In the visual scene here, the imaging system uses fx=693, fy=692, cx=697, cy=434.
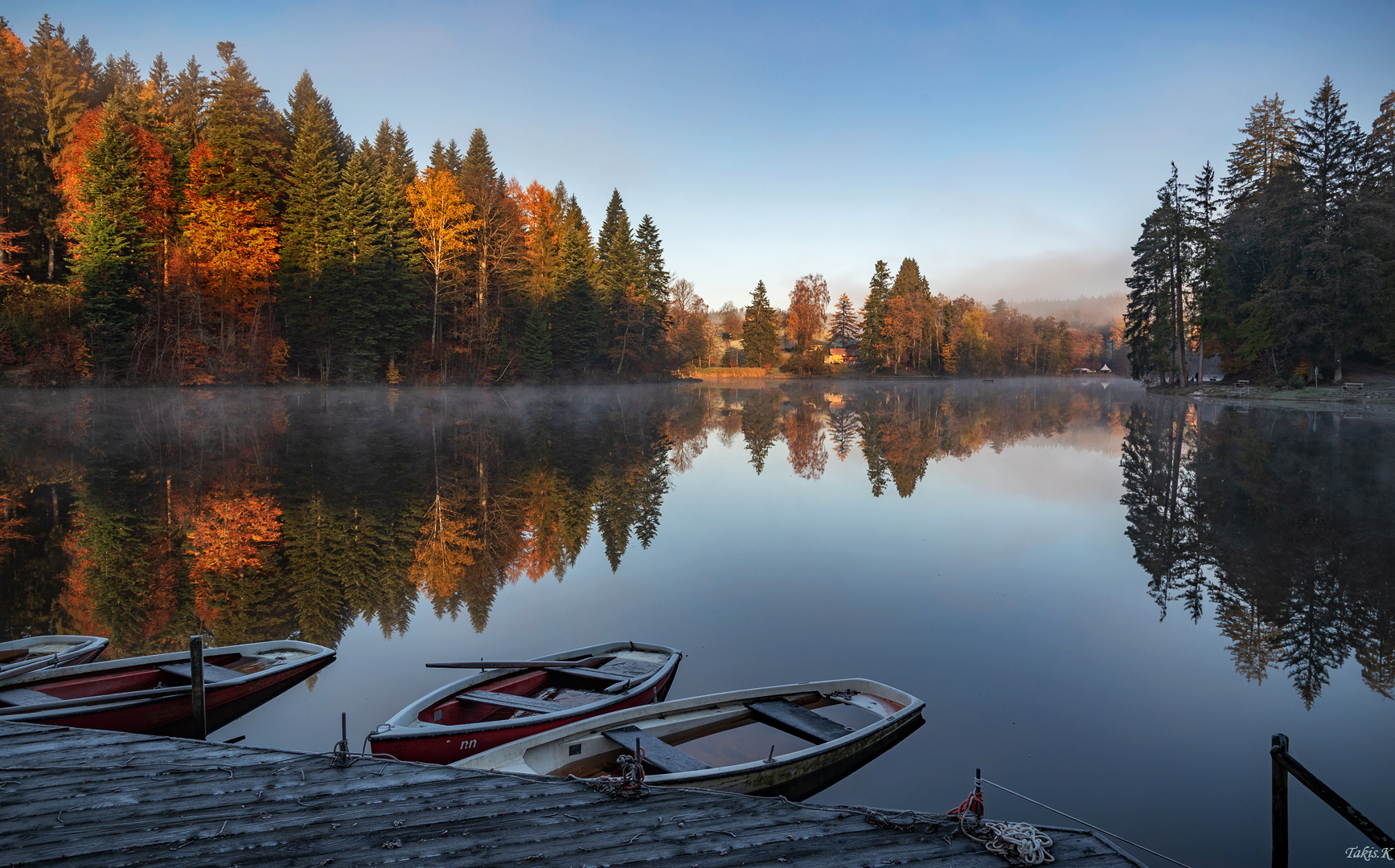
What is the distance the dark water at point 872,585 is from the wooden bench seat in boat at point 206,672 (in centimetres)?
53

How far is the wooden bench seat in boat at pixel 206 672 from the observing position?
5.90 metres

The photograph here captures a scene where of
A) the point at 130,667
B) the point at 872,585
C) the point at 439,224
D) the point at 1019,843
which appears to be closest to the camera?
the point at 1019,843

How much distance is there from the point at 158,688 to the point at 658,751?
402 cm

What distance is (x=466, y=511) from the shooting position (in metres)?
12.9

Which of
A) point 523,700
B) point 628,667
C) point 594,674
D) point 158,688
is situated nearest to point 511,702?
point 523,700

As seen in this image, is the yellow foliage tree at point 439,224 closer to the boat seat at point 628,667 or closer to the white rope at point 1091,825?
the boat seat at point 628,667

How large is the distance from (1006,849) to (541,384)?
Result: 47454 millimetres

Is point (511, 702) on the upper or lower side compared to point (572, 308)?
lower

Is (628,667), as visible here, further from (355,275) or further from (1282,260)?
(1282,260)

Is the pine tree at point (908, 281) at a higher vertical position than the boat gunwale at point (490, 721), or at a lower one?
higher

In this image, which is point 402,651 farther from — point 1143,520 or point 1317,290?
point 1317,290

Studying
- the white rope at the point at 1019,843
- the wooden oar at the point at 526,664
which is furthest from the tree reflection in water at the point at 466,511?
the white rope at the point at 1019,843

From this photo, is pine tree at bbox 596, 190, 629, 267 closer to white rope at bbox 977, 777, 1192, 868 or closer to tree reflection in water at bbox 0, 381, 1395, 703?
tree reflection in water at bbox 0, 381, 1395, 703

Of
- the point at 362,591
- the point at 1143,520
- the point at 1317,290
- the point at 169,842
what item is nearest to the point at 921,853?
the point at 169,842
